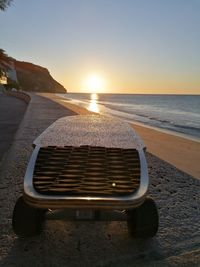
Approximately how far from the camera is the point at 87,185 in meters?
3.79

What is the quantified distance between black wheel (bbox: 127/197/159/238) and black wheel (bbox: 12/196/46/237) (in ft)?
3.79

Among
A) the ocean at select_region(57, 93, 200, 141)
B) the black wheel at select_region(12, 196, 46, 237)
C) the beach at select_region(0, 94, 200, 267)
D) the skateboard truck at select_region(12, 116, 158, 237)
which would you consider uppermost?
the skateboard truck at select_region(12, 116, 158, 237)

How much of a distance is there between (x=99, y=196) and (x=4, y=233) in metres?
1.57

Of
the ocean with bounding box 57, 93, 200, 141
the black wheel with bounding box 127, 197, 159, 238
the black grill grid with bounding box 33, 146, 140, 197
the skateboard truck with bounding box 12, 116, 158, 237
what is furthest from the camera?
the ocean with bounding box 57, 93, 200, 141

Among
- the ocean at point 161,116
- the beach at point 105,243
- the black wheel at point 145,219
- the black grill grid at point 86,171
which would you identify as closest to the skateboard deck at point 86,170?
the black grill grid at point 86,171

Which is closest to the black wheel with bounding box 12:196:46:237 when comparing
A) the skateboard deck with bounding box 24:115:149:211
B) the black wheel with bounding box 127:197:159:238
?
the skateboard deck with bounding box 24:115:149:211

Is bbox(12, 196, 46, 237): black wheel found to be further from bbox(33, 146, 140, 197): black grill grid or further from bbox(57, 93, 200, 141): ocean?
bbox(57, 93, 200, 141): ocean

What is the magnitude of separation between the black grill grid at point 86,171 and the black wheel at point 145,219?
361 mm

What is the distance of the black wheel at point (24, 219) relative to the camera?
4031 mm

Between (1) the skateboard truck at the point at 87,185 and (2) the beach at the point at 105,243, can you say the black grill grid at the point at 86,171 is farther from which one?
(2) the beach at the point at 105,243

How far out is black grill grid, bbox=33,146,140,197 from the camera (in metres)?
3.69

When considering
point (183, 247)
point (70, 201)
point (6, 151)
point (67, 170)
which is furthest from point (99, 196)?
point (6, 151)

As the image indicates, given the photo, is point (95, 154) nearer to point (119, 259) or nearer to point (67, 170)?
point (67, 170)

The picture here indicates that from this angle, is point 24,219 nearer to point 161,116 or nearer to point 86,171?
point 86,171
